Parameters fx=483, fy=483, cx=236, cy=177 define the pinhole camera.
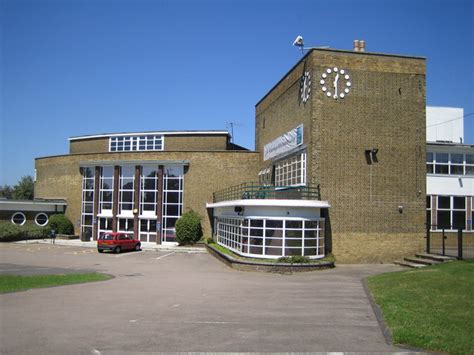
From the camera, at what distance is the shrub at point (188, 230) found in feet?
121

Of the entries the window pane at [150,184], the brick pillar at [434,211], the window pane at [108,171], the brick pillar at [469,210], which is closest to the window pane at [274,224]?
the brick pillar at [434,211]

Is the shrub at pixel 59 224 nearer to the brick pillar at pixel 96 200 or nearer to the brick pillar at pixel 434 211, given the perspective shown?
the brick pillar at pixel 96 200

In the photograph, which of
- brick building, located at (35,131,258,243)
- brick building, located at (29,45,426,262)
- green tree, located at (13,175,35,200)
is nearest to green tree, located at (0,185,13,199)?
green tree, located at (13,175,35,200)

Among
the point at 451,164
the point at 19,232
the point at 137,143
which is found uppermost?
the point at 137,143

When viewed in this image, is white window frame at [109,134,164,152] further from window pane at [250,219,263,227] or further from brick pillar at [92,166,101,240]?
window pane at [250,219,263,227]

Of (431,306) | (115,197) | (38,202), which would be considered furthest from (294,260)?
(38,202)

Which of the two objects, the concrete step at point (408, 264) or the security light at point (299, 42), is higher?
the security light at point (299, 42)

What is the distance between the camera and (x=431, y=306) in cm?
1127

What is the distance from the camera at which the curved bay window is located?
22078 millimetres

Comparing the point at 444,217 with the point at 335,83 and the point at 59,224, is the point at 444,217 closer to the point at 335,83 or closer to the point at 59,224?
the point at 335,83

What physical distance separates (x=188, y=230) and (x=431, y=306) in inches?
1056

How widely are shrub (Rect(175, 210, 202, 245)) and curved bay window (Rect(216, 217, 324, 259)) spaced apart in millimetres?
14220

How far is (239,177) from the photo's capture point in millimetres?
38594

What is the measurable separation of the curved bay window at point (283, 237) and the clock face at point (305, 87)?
6872 millimetres
